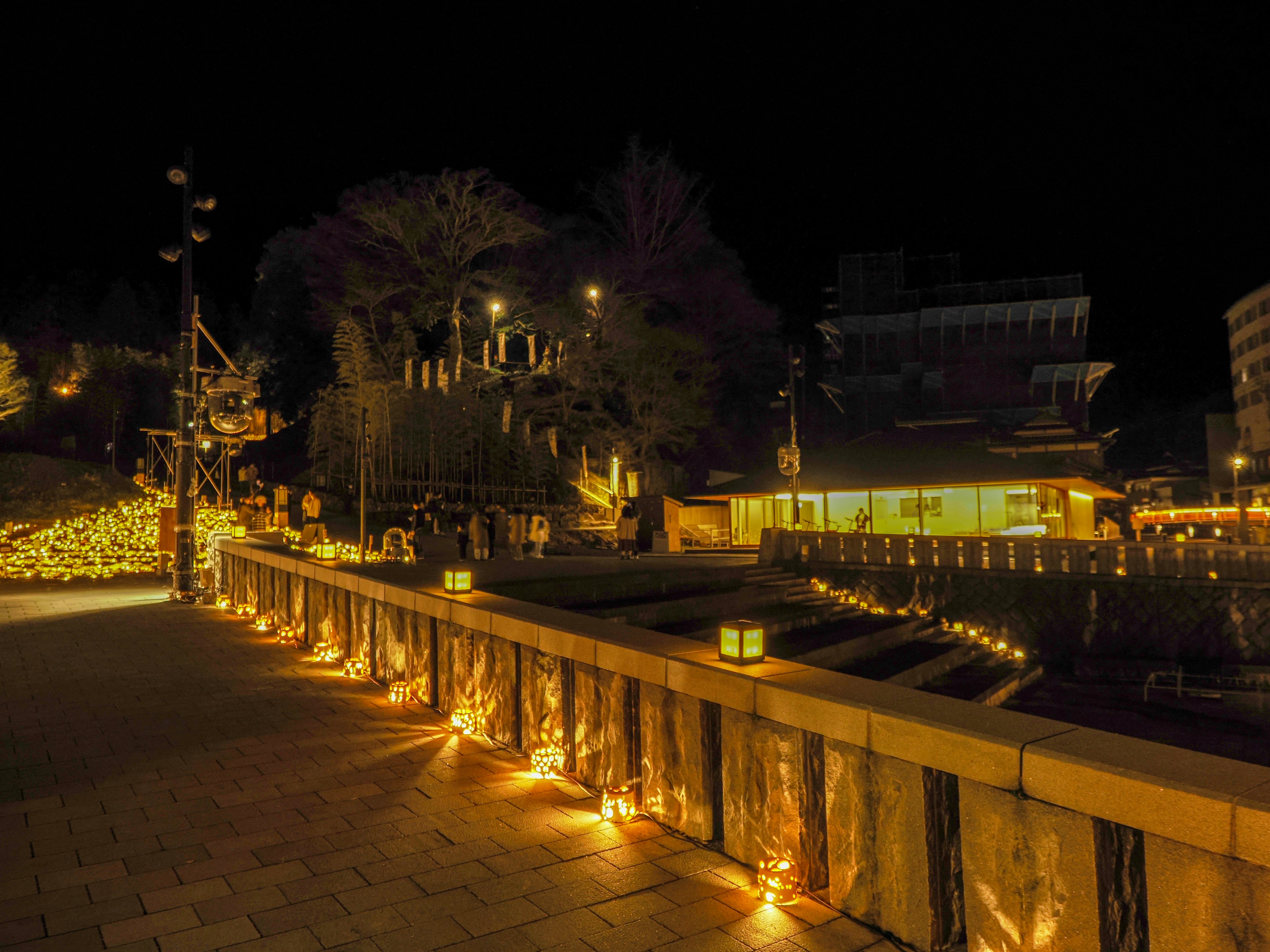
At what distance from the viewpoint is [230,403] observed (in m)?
16.2

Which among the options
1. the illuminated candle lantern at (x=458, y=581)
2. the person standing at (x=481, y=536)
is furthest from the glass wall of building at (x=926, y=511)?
the illuminated candle lantern at (x=458, y=581)

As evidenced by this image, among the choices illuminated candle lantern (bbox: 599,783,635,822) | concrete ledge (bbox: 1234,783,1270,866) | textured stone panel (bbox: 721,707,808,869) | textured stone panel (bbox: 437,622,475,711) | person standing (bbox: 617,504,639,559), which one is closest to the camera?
concrete ledge (bbox: 1234,783,1270,866)

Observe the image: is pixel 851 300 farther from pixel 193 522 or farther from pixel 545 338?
pixel 193 522

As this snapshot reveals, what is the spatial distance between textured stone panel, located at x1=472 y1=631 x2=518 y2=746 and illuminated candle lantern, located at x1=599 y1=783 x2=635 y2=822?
4.68 ft

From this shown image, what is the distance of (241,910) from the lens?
11.7 feet

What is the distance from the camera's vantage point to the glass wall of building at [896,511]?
30500mm

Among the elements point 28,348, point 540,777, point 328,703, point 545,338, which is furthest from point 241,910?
point 28,348

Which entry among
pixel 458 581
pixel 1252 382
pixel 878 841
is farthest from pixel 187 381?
pixel 1252 382

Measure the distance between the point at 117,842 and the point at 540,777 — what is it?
94.5 inches

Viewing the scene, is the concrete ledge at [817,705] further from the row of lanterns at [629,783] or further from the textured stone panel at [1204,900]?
the textured stone panel at [1204,900]

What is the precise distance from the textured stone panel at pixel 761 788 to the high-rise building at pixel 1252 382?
58781mm

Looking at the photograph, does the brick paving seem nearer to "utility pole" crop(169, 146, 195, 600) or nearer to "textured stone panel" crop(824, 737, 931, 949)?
"textured stone panel" crop(824, 737, 931, 949)

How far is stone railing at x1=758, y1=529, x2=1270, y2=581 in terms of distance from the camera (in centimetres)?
1745

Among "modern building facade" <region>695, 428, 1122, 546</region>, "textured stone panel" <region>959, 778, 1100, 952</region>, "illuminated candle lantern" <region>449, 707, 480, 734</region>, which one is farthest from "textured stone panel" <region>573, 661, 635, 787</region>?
"modern building facade" <region>695, 428, 1122, 546</region>
